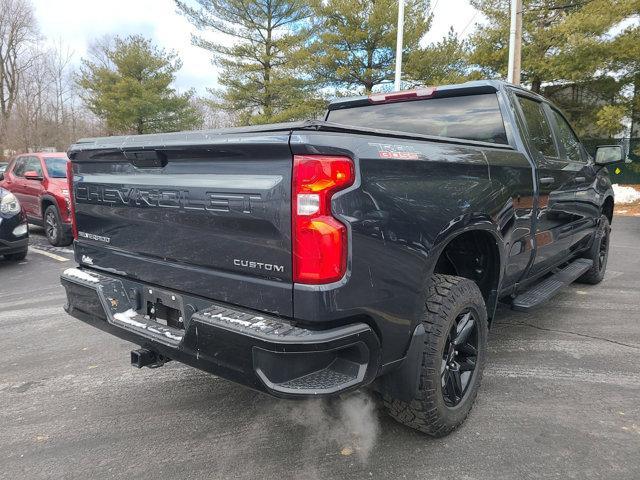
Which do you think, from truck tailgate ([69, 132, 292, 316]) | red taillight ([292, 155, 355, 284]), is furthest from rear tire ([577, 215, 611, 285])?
truck tailgate ([69, 132, 292, 316])

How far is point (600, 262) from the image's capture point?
5.71 metres

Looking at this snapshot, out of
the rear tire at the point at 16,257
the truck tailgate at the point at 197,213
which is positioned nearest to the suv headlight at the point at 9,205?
the rear tire at the point at 16,257

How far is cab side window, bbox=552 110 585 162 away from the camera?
4359mm

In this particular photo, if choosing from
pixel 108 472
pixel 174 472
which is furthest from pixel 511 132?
pixel 108 472

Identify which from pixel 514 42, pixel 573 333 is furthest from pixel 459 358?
pixel 514 42

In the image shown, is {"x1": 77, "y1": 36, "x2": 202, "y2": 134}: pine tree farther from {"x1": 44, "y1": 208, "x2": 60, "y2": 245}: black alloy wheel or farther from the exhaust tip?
the exhaust tip

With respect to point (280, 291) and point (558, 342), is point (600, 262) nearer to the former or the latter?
point (558, 342)

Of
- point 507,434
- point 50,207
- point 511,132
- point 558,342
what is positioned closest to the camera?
point 507,434

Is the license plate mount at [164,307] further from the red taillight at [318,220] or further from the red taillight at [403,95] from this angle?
the red taillight at [403,95]

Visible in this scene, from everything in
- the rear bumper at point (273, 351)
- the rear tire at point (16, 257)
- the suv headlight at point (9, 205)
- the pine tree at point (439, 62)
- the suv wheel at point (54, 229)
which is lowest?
the rear tire at point (16, 257)

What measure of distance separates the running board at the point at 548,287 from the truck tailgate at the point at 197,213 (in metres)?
2.27

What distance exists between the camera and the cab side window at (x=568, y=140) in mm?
4359

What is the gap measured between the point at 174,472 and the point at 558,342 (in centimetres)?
310

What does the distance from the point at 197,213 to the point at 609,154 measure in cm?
441
